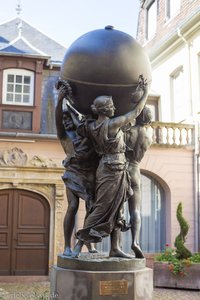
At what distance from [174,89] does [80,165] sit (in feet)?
43.8

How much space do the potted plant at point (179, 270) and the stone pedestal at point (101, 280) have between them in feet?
20.9

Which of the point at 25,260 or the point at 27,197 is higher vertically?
the point at 27,197

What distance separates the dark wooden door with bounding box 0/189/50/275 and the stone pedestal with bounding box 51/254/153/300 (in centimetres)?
900

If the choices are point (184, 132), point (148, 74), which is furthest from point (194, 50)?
point (148, 74)

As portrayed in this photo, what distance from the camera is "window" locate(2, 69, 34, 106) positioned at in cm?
1472

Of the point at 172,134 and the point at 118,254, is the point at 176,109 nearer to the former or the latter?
the point at 172,134

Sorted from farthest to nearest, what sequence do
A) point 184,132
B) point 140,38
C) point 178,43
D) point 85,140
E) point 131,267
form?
point 140,38
point 178,43
point 184,132
point 85,140
point 131,267

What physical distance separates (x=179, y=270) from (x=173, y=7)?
11396 millimetres

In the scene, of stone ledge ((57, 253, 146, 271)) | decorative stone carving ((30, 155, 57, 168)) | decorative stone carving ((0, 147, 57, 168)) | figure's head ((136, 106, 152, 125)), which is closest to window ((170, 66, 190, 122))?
decorative stone carving ((30, 155, 57, 168))

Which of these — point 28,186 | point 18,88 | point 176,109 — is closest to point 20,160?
point 28,186

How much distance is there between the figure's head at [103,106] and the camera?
4.98 m

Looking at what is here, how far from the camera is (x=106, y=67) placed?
5.06 meters

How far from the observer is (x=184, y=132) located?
15.2m

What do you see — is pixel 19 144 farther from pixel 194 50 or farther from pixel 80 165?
pixel 80 165
